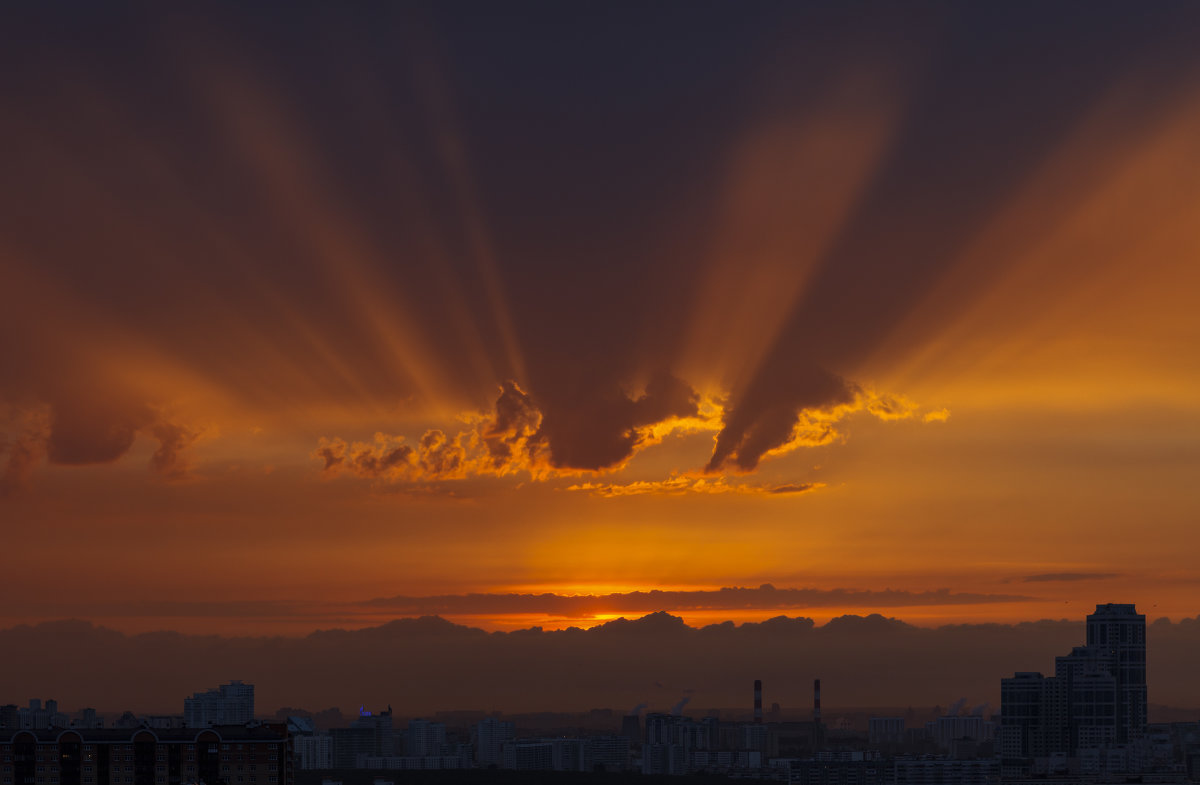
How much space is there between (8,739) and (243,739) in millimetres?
25313

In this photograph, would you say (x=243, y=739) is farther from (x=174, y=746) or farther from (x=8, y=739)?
(x=8, y=739)

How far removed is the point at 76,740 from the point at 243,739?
57.8 ft

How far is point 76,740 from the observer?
150 m

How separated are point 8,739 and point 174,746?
60.9 feet

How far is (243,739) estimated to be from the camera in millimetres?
151875

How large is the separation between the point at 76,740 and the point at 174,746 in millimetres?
10693

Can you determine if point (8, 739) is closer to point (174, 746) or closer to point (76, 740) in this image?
point (76, 740)

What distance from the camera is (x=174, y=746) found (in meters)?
149

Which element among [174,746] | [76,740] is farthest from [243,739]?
[76,740]

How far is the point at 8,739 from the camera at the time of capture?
151 m

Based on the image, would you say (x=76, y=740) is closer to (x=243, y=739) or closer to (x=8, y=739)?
(x=8, y=739)

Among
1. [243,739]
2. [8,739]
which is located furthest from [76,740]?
[243,739]

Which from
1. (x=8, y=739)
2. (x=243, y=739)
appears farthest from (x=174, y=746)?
(x=8, y=739)
